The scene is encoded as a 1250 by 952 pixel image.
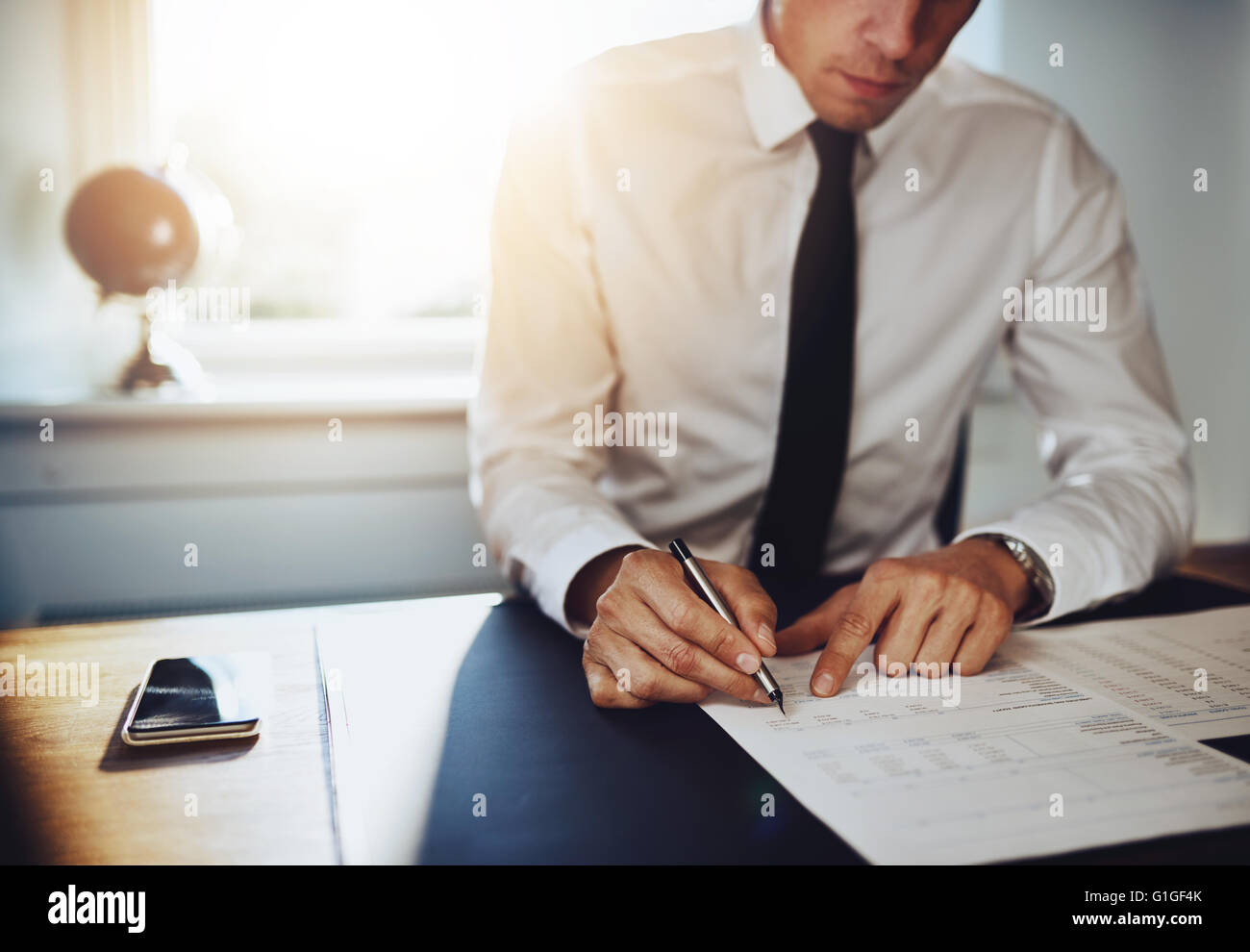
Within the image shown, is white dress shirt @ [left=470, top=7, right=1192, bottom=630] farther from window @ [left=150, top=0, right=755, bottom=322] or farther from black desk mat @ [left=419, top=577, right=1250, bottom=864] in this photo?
window @ [left=150, top=0, right=755, bottom=322]

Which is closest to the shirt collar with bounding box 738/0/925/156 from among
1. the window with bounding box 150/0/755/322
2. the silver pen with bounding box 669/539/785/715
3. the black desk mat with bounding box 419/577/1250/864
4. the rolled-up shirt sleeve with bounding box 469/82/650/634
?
the rolled-up shirt sleeve with bounding box 469/82/650/634

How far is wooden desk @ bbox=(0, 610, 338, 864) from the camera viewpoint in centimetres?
49

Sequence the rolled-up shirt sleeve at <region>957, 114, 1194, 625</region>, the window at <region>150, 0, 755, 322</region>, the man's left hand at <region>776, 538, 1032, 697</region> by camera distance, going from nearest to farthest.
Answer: the man's left hand at <region>776, 538, 1032, 697</region>
the rolled-up shirt sleeve at <region>957, 114, 1194, 625</region>
the window at <region>150, 0, 755, 322</region>

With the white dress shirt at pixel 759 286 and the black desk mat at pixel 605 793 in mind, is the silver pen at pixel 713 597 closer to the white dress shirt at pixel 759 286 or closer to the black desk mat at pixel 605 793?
the black desk mat at pixel 605 793

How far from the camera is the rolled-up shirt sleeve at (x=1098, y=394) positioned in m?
0.97

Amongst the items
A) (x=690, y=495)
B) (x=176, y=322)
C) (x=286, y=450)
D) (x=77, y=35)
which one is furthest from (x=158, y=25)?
(x=690, y=495)

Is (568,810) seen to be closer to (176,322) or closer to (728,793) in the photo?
(728,793)

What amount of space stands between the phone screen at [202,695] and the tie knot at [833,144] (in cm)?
86

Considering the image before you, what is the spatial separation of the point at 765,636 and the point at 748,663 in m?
0.04

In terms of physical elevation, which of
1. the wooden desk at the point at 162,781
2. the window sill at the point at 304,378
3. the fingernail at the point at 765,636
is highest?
the window sill at the point at 304,378

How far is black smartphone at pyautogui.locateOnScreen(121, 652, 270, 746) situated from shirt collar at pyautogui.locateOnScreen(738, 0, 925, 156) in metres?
0.88

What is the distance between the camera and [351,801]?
529mm

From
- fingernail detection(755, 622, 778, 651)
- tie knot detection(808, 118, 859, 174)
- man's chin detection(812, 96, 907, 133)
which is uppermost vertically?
man's chin detection(812, 96, 907, 133)

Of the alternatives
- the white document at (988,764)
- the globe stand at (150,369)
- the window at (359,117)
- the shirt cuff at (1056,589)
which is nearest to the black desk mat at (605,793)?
the white document at (988,764)
